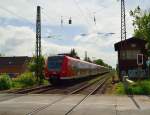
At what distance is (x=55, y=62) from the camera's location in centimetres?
4397

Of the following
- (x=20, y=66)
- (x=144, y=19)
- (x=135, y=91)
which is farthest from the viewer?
(x=20, y=66)

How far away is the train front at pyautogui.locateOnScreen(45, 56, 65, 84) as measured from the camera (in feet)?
143

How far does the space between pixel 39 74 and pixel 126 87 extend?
21.0 metres

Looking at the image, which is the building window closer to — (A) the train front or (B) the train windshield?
(A) the train front

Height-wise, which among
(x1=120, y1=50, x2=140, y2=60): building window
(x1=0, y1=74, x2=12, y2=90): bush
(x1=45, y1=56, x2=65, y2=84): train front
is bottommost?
(x1=0, y1=74, x2=12, y2=90): bush

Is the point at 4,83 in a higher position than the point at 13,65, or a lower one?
lower

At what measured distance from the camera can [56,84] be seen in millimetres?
45469

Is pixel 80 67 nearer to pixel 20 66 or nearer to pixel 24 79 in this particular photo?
pixel 24 79

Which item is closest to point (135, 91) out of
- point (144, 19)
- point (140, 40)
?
point (144, 19)

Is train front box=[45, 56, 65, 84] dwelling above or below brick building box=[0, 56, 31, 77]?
below

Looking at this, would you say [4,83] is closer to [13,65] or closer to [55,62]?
[55,62]

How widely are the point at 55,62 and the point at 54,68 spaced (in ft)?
2.01

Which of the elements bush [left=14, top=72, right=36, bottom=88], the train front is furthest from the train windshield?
bush [left=14, top=72, right=36, bottom=88]

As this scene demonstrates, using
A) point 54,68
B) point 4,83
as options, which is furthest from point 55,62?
point 4,83
